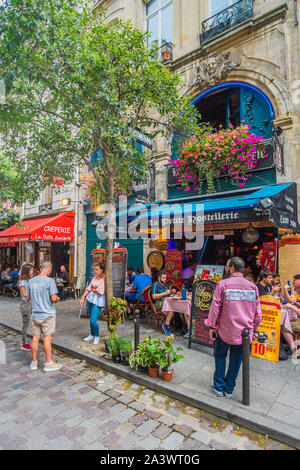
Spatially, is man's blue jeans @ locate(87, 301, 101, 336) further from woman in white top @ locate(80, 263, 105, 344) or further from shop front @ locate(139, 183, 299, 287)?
shop front @ locate(139, 183, 299, 287)

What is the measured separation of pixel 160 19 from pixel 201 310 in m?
11.8

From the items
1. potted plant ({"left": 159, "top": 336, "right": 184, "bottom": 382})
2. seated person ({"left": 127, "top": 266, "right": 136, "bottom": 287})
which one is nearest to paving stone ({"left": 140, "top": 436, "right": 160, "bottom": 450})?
potted plant ({"left": 159, "top": 336, "right": 184, "bottom": 382})

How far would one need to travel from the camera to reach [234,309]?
3439 millimetres

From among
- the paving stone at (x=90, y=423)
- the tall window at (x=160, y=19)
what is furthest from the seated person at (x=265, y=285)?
the tall window at (x=160, y=19)

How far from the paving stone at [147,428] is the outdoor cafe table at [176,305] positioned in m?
2.97

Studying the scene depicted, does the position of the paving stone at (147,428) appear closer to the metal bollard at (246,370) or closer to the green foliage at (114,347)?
the metal bollard at (246,370)

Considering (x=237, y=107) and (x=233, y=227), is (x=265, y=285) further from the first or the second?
(x=237, y=107)

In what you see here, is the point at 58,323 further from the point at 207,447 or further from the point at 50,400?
the point at 207,447

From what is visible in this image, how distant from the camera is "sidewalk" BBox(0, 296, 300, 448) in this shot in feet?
9.73

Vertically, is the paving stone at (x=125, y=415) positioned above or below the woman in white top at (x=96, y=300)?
below

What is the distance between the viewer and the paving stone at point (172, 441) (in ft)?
8.73

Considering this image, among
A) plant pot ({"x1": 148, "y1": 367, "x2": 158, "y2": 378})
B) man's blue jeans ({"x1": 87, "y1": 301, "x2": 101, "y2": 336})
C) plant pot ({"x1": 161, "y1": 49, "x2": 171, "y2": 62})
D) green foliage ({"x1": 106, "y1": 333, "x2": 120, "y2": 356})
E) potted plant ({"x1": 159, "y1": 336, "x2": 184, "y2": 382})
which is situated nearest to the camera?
potted plant ({"x1": 159, "y1": 336, "x2": 184, "y2": 382})

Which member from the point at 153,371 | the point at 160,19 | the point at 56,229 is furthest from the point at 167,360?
the point at 160,19

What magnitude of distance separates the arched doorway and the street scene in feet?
0.13
